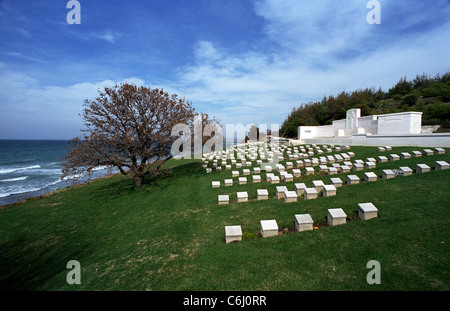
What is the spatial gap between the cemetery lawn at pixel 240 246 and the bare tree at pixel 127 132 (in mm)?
3147

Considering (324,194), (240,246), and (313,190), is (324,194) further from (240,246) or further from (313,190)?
(240,246)

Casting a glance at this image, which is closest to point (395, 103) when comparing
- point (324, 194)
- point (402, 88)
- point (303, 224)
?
point (402, 88)

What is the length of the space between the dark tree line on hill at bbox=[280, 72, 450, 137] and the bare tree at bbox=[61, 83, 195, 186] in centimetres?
2708

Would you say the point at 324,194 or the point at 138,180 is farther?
the point at 138,180

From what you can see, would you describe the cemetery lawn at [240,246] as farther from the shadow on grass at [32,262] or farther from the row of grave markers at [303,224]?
the row of grave markers at [303,224]

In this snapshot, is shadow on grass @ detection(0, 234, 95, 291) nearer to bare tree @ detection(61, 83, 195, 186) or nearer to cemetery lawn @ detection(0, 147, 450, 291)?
cemetery lawn @ detection(0, 147, 450, 291)

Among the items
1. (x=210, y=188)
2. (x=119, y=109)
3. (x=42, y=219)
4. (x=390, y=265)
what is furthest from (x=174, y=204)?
(x=390, y=265)

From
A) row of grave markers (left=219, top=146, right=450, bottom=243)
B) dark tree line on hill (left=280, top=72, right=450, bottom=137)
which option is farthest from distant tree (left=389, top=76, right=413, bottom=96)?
row of grave markers (left=219, top=146, right=450, bottom=243)

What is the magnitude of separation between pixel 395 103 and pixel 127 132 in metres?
38.0

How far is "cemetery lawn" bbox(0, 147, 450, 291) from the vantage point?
3652 mm

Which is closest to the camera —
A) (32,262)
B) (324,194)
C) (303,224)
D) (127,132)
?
(303,224)

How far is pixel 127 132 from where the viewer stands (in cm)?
1175
